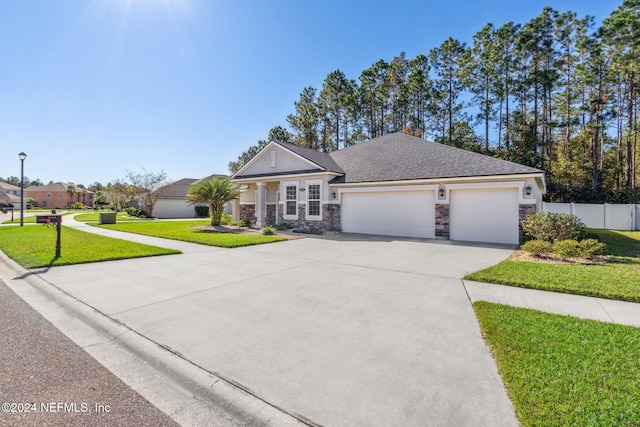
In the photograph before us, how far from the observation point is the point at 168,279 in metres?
6.40

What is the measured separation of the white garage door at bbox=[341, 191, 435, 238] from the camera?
13414 millimetres

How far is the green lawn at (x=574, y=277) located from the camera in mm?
5258

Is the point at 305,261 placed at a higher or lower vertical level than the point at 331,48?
lower

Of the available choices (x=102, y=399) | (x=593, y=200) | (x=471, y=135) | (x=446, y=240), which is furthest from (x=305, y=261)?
(x=471, y=135)

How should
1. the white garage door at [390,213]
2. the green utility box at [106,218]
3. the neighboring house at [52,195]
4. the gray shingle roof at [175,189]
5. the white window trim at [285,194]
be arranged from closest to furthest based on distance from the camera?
the white garage door at [390,213], the white window trim at [285,194], the green utility box at [106,218], the gray shingle roof at [175,189], the neighboring house at [52,195]

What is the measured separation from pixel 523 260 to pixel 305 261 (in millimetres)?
6430

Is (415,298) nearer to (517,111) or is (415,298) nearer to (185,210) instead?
(517,111)

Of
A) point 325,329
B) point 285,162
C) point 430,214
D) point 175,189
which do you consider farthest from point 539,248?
point 175,189

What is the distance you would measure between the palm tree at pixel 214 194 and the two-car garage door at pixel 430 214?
300 inches

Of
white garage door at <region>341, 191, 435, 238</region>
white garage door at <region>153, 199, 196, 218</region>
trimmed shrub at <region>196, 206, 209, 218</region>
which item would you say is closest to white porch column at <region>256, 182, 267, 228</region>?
white garage door at <region>341, 191, 435, 238</region>

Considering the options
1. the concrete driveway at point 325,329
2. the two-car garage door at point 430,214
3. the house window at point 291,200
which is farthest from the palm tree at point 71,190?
the concrete driveway at point 325,329

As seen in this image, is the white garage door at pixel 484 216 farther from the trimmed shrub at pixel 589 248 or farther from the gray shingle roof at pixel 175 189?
the gray shingle roof at pixel 175 189

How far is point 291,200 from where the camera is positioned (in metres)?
17.6

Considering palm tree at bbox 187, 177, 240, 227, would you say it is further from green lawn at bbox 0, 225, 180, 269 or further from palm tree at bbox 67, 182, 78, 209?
palm tree at bbox 67, 182, 78, 209
